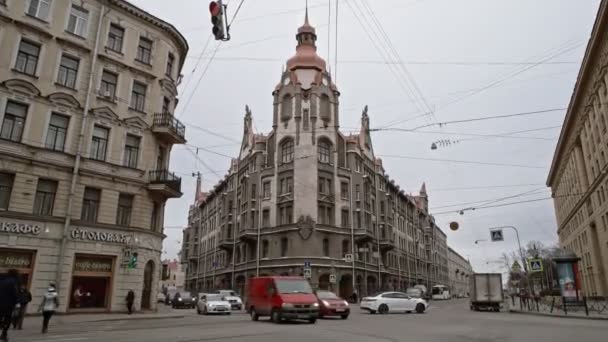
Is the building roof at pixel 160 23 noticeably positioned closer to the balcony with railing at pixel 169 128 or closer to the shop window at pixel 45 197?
the balcony with railing at pixel 169 128

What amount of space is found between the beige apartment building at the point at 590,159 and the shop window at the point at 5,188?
4065 centimetres

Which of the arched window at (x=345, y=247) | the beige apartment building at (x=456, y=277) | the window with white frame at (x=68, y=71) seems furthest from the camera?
the beige apartment building at (x=456, y=277)

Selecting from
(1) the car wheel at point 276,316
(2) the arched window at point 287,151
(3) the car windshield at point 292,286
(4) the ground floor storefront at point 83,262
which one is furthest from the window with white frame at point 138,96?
(2) the arched window at point 287,151

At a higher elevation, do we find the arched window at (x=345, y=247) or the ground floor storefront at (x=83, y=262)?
the arched window at (x=345, y=247)

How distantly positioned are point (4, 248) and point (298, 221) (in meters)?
30.5

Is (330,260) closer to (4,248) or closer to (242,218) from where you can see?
(242,218)

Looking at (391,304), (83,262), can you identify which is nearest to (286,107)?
(391,304)

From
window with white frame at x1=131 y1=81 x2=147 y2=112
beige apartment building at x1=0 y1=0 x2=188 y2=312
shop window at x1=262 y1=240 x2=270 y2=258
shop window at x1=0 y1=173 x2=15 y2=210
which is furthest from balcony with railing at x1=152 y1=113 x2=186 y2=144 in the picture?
shop window at x1=262 y1=240 x2=270 y2=258

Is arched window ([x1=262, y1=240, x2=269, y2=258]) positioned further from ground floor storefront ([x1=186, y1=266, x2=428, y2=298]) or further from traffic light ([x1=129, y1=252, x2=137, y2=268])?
traffic light ([x1=129, y1=252, x2=137, y2=268])

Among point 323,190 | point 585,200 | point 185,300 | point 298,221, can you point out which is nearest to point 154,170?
point 185,300

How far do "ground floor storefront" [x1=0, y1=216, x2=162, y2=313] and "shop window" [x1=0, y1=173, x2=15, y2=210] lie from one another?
94cm

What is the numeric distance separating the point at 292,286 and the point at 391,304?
12.7m

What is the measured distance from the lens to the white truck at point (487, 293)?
113 feet

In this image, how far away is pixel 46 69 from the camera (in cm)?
2509
